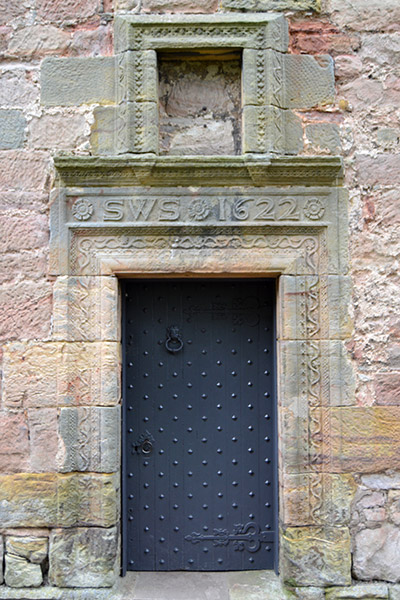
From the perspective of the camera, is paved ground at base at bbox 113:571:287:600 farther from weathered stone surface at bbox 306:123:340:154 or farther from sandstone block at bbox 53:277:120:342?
weathered stone surface at bbox 306:123:340:154

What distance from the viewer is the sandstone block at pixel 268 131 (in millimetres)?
3406

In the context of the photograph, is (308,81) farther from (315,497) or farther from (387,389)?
(315,497)

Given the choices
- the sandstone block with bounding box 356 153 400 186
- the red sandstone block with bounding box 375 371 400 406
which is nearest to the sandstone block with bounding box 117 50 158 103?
the sandstone block with bounding box 356 153 400 186

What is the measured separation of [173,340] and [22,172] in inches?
57.3

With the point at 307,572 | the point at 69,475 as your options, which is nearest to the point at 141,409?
the point at 69,475

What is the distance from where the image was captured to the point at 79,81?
3.47 metres

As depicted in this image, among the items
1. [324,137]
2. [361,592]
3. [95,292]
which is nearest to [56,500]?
[95,292]

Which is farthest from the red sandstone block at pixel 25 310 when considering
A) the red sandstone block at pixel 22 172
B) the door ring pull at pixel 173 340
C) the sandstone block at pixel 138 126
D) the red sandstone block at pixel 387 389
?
the red sandstone block at pixel 387 389

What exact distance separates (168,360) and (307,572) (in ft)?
5.13

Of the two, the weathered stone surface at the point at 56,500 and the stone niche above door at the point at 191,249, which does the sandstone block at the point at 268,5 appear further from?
the weathered stone surface at the point at 56,500

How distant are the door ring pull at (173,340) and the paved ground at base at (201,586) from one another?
4.80 ft

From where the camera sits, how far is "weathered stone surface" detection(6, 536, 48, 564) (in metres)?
3.32

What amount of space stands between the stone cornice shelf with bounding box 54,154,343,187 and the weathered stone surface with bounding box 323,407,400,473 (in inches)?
57.4

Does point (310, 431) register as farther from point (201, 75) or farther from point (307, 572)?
point (201, 75)
